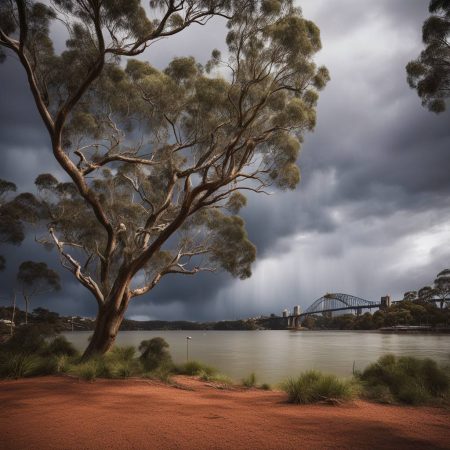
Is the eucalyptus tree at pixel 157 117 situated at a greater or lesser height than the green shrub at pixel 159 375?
greater

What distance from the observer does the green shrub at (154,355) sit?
1231cm

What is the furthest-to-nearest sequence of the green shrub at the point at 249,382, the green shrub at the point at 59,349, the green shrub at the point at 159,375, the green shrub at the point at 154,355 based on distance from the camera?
the green shrub at the point at 59,349 → the green shrub at the point at 154,355 → the green shrub at the point at 249,382 → the green shrub at the point at 159,375

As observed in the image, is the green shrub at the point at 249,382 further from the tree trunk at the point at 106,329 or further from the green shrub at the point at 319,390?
the tree trunk at the point at 106,329

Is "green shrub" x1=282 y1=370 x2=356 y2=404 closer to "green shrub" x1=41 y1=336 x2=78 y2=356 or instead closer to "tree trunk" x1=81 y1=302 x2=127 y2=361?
"tree trunk" x1=81 y1=302 x2=127 y2=361

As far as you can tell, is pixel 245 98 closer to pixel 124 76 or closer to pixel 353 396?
pixel 124 76

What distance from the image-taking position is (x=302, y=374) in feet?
28.6

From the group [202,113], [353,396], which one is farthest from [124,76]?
[353,396]

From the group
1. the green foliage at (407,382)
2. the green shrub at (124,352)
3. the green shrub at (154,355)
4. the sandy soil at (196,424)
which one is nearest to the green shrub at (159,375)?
the green shrub at (154,355)

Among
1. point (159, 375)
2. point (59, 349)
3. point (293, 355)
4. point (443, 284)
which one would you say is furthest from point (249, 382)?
point (443, 284)

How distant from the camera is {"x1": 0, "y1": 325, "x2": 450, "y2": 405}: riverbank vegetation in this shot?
7510mm

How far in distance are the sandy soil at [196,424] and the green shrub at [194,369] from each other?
5.75 m

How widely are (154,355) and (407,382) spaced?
26.0 ft

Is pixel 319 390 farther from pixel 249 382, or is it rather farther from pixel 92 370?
pixel 92 370

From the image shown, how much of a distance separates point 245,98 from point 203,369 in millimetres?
9432
